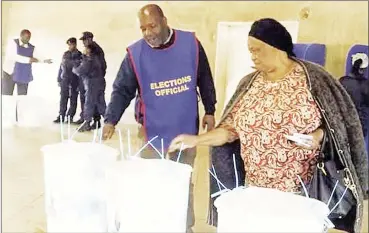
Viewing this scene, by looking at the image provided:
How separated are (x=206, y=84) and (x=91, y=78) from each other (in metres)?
0.19

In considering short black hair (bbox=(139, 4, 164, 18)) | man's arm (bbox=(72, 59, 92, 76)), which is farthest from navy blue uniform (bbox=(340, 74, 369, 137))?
man's arm (bbox=(72, 59, 92, 76))

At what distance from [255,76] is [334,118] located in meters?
0.14

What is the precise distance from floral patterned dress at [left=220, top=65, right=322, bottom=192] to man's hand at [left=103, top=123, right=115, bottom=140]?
0.18 meters

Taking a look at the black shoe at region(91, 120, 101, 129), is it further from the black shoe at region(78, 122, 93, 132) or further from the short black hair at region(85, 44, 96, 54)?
the short black hair at region(85, 44, 96, 54)

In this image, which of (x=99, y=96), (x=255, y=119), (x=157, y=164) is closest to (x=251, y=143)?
(x=255, y=119)

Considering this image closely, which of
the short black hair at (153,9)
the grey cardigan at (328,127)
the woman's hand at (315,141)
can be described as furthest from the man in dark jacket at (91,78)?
the woman's hand at (315,141)

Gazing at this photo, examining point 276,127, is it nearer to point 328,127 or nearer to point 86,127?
point 328,127

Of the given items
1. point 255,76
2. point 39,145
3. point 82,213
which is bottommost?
point 82,213

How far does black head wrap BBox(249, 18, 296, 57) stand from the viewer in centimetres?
83

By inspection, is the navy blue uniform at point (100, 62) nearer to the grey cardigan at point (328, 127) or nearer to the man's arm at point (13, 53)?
the man's arm at point (13, 53)

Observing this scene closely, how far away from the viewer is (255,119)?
83cm

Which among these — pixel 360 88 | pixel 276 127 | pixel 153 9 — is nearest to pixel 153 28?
pixel 153 9

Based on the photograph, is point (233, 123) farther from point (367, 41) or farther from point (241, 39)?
point (367, 41)

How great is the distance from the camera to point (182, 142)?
854mm
